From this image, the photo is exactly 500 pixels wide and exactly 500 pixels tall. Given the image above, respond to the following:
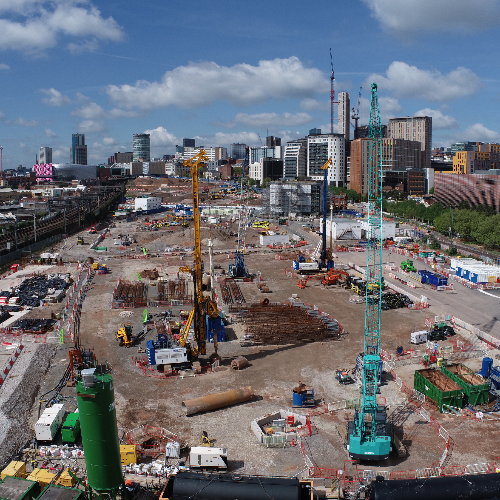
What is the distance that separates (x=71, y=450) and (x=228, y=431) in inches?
223

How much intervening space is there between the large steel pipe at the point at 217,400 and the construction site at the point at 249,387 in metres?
0.05

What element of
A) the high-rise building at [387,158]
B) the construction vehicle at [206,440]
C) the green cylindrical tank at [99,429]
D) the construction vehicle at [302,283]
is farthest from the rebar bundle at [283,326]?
the high-rise building at [387,158]

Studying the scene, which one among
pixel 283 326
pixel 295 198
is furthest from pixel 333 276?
pixel 295 198

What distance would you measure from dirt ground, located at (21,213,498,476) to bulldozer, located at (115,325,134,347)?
1.29 feet

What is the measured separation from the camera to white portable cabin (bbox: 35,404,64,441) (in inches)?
709

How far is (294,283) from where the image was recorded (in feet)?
145

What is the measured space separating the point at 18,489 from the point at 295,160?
182 meters

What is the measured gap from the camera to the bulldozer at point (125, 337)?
92.3 ft

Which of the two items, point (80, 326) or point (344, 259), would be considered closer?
point (80, 326)

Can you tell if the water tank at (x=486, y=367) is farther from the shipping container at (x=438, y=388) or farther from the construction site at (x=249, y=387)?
the shipping container at (x=438, y=388)

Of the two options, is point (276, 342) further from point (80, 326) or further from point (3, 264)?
point (3, 264)

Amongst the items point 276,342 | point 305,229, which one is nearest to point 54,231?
point 305,229

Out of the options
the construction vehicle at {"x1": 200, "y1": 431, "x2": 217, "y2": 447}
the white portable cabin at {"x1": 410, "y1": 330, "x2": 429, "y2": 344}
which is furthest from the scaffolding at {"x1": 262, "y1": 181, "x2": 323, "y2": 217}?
the construction vehicle at {"x1": 200, "y1": 431, "x2": 217, "y2": 447}

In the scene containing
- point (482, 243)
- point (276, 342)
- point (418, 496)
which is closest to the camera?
point (418, 496)
